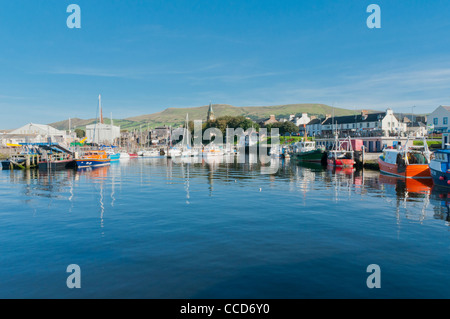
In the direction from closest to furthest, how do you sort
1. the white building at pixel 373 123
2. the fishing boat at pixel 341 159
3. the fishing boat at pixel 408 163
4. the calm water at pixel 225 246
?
1. the calm water at pixel 225 246
2. the fishing boat at pixel 408 163
3. the fishing boat at pixel 341 159
4. the white building at pixel 373 123

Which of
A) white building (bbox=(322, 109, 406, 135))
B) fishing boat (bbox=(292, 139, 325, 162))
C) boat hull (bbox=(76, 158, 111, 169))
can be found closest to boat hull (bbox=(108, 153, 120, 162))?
boat hull (bbox=(76, 158, 111, 169))

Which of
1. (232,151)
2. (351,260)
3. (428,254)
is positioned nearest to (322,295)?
(351,260)

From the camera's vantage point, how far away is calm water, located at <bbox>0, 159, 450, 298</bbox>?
37.6 ft

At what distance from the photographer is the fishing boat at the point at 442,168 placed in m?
35.4

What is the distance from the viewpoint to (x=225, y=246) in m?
15.9

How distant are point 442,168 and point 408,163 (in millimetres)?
9451

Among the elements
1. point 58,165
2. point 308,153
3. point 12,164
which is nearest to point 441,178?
point 308,153

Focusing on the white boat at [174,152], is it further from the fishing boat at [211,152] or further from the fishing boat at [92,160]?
the fishing boat at [92,160]

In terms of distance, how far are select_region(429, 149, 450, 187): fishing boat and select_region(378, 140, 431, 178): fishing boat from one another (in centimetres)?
562

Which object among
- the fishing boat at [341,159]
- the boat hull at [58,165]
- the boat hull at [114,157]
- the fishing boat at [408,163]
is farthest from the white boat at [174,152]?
the fishing boat at [408,163]

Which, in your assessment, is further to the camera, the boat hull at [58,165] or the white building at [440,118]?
the white building at [440,118]

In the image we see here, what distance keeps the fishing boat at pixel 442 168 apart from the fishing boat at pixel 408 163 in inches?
221

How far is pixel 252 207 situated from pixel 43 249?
49.3 ft

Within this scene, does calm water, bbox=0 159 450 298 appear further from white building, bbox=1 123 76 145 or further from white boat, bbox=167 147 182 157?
white building, bbox=1 123 76 145
